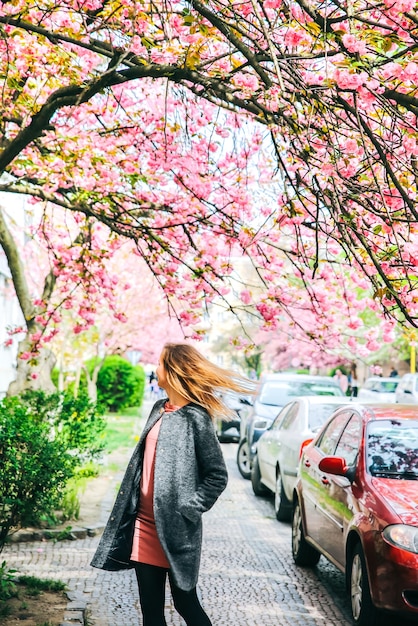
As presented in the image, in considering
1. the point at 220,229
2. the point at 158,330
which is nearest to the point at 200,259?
the point at 220,229

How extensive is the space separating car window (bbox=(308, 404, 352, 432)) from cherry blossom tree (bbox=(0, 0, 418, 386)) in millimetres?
1177

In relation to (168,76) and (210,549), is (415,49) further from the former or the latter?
(210,549)

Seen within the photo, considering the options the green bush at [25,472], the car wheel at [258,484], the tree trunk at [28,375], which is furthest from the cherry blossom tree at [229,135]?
the car wheel at [258,484]

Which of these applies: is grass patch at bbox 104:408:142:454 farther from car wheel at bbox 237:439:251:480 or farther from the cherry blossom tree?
the cherry blossom tree

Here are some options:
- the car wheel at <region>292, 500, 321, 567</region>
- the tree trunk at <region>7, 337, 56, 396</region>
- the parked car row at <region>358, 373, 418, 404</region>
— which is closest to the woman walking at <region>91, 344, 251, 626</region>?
the car wheel at <region>292, 500, 321, 567</region>

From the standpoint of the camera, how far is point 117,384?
37.9 metres

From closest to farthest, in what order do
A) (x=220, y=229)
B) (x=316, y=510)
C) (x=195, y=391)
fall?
1. (x=195, y=391)
2. (x=316, y=510)
3. (x=220, y=229)

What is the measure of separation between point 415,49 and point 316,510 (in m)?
4.02

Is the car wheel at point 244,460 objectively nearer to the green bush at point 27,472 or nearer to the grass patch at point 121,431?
the grass patch at point 121,431

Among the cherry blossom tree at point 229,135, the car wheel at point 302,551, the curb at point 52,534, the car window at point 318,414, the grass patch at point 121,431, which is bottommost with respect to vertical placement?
the grass patch at point 121,431

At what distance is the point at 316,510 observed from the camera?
8016 mm

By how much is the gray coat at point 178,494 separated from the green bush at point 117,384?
1290 inches

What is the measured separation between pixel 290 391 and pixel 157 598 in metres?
11.8

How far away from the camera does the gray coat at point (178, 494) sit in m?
4.34
